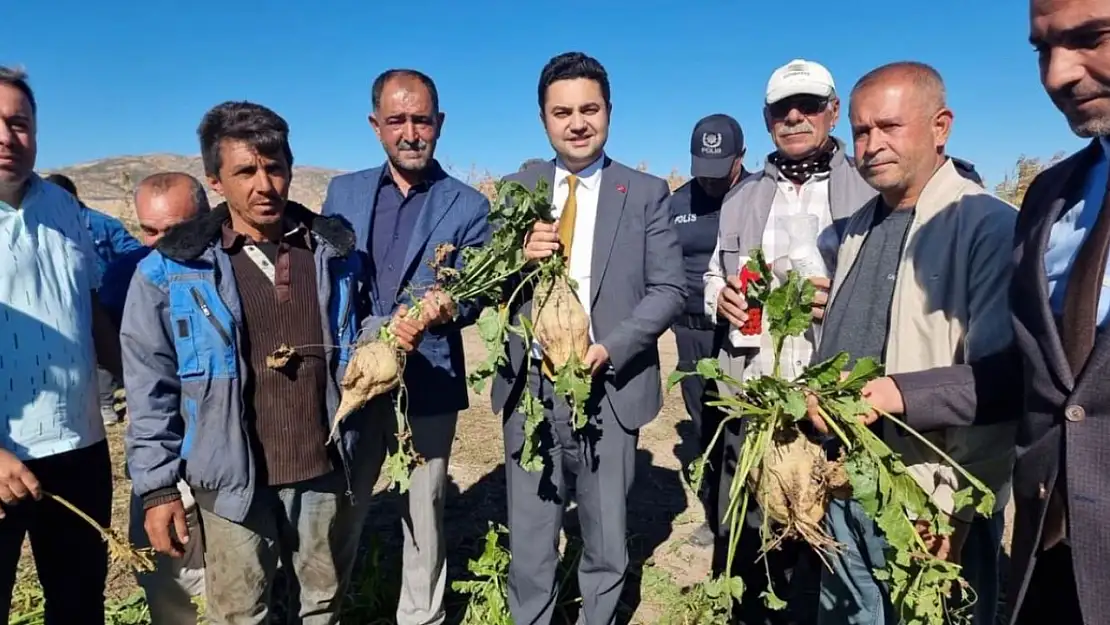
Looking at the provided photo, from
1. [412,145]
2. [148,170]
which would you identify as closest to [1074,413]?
[412,145]

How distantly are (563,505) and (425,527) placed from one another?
2.36 feet

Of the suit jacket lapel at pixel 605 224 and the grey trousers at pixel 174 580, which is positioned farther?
the suit jacket lapel at pixel 605 224

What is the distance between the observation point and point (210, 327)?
2.46m

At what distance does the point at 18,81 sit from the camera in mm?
2543

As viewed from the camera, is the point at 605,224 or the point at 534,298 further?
the point at 605,224

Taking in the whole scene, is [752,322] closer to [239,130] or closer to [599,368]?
[599,368]

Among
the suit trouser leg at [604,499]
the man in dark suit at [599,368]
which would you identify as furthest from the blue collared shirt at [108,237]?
the suit trouser leg at [604,499]

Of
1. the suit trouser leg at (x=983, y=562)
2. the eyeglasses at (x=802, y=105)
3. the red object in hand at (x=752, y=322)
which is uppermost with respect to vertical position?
the eyeglasses at (x=802, y=105)

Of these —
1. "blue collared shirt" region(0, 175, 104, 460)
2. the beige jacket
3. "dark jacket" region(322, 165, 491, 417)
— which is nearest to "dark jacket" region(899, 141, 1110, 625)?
the beige jacket

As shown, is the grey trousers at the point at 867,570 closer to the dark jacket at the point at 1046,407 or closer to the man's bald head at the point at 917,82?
the dark jacket at the point at 1046,407

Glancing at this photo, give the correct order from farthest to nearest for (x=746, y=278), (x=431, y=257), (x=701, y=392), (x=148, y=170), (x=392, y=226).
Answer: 1. (x=148, y=170)
2. (x=701, y=392)
3. (x=392, y=226)
4. (x=431, y=257)
5. (x=746, y=278)

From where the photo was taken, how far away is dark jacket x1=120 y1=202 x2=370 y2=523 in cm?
244

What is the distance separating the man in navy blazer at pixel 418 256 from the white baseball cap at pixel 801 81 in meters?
1.57

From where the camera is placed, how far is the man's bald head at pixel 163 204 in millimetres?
3123
